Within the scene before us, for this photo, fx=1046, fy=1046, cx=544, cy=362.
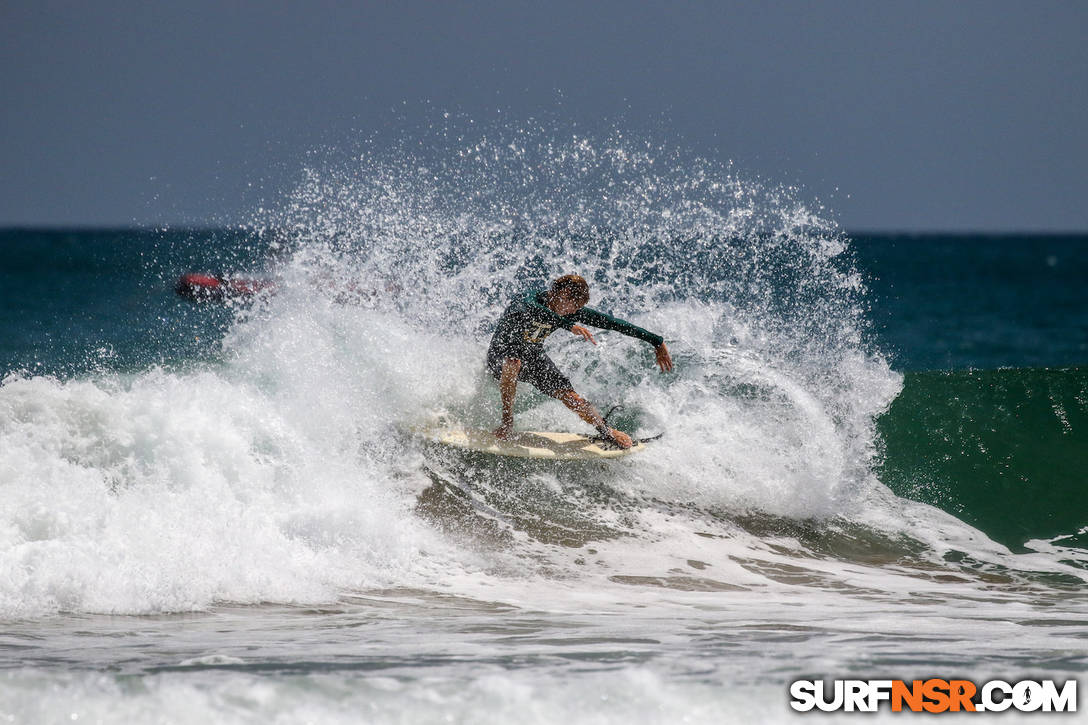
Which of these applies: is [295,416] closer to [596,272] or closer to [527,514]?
[527,514]

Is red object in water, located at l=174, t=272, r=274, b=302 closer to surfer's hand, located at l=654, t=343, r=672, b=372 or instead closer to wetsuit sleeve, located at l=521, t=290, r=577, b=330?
wetsuit sleeve, located at l=521, t=290, r=577, b=330

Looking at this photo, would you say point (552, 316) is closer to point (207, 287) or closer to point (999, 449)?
point (999, 449)

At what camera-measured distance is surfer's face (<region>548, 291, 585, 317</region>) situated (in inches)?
287

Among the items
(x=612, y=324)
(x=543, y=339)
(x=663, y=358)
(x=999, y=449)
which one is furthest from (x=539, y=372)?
(x=999, y=449)

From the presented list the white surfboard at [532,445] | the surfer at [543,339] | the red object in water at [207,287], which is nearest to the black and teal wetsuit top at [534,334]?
the surfer at [543,339]

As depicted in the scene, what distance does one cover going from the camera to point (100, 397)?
270 inches

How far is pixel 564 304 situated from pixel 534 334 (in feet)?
1.17

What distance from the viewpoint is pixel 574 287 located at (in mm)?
7234

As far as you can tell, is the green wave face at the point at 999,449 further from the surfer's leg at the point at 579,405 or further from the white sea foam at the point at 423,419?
the surfer's leg at the point at 579,405

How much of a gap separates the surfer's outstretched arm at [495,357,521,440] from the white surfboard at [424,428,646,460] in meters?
0.07

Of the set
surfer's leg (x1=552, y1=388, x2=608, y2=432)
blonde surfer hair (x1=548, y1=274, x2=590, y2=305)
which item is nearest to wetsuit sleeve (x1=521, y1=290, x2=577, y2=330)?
blonde surfer hair (x1=548, y1=274, x2=590, y2=305)

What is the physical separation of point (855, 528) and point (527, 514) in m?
2.44

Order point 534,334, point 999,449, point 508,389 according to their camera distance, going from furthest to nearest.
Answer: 1. point 999,449
2. point 508,389
3. point 534,334

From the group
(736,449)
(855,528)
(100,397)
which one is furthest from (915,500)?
(100,397)
